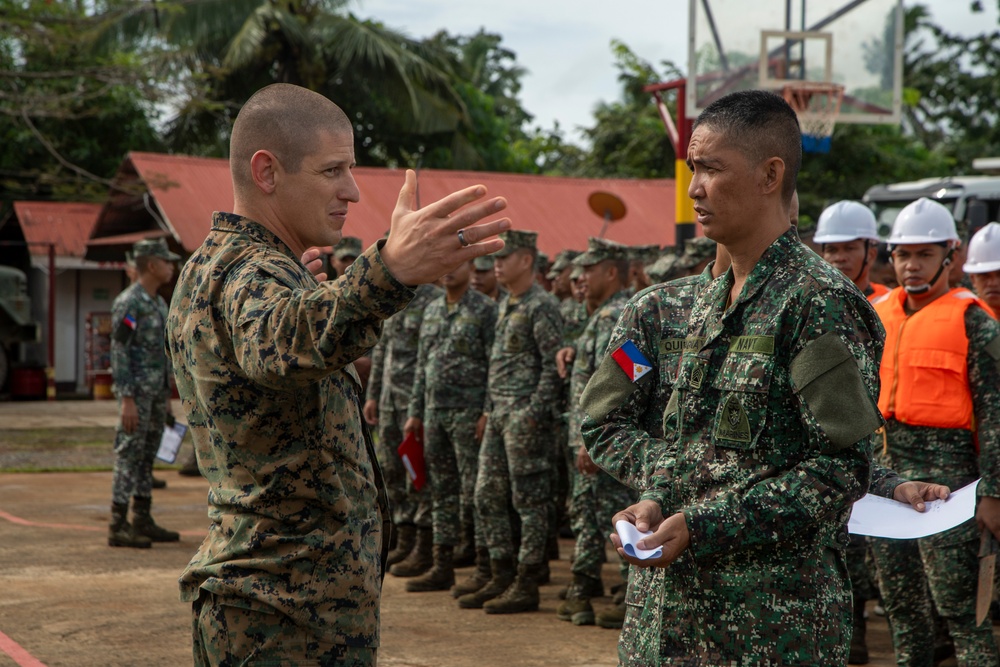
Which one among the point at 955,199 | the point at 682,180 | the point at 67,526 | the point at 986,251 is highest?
the point at 955,199

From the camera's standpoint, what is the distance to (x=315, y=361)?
81.7 inches

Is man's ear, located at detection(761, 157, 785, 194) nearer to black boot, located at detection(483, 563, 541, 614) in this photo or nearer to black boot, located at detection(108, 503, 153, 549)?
black boot, located at detection(483, 563, 541, 614)

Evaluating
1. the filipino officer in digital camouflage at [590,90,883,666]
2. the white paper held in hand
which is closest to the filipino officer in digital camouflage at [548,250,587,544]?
the white paper held in hand

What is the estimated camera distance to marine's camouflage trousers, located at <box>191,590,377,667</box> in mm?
2461

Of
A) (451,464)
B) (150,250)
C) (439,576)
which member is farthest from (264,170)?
(150,250)

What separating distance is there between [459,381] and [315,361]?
5.72 metres

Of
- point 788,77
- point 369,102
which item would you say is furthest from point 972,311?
point 369,102

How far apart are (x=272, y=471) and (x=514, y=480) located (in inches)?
187

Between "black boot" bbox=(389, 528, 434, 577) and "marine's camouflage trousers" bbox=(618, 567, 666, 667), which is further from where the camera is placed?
"black boot" bbox=(389, 528, 434, 577)

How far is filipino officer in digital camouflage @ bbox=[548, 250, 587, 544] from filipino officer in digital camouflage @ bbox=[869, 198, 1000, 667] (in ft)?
8.73

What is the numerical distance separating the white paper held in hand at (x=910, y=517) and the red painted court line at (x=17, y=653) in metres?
4.39

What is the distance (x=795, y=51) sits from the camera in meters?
11.2

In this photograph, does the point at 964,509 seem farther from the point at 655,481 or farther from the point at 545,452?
the point at 545,452

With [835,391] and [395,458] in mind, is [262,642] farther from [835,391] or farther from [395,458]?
[395,458]
